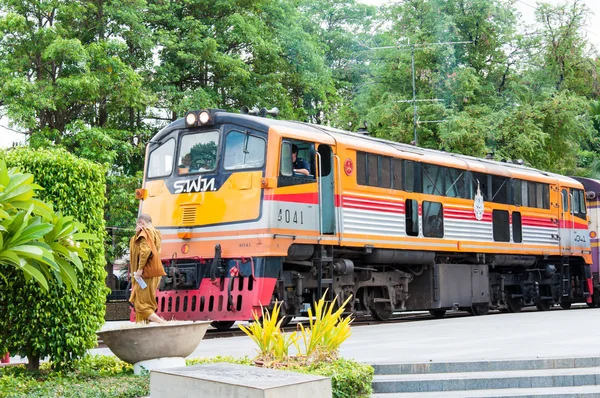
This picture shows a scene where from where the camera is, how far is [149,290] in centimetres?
1122

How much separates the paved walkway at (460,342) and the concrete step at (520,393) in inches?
39.2

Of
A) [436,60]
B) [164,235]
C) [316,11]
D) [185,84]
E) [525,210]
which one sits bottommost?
[164,235]

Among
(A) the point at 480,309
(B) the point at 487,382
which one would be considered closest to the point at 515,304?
(A) the point at 480,309

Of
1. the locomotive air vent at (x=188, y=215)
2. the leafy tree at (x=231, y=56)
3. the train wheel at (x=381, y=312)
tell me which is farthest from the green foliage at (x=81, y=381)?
the leafy tree at (x=231, y=56)

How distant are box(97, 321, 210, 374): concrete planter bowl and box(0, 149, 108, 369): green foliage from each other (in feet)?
1.19

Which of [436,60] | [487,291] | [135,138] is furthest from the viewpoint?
[436,60]

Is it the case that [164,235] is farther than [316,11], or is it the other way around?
[316,11]

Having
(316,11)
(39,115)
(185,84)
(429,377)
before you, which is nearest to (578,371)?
(429,377)

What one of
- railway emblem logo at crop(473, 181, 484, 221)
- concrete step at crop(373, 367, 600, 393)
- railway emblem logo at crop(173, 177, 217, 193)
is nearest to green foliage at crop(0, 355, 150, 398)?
concrete step at crop(373, 367, 600, 393)

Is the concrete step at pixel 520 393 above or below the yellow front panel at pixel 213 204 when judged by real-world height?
below

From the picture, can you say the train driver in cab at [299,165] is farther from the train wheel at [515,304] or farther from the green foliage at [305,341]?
the train wheel at [515,304]

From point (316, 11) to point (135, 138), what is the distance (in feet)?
79.0

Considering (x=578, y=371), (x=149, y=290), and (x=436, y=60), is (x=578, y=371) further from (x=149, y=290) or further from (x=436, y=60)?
(x=436, y=60)

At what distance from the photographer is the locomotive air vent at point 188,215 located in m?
15.2
